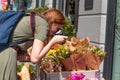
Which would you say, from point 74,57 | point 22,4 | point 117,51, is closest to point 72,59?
point 74,57

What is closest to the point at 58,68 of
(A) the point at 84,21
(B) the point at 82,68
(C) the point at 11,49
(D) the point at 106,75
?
(B) the point at 82,68

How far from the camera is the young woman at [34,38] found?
386 cm

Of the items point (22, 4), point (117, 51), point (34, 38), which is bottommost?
point (117, 51)

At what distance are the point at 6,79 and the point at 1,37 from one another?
0.40 metres

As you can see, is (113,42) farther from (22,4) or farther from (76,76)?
(22,4)

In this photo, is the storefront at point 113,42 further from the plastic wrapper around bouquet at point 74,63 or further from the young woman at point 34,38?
the young woman at point 34,38

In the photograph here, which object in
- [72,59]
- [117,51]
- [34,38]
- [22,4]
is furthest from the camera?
[22,4]

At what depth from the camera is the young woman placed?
12.7 ft

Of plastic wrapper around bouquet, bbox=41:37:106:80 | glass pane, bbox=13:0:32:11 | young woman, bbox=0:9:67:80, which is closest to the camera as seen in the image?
young woman, bbox=0:9:67:80

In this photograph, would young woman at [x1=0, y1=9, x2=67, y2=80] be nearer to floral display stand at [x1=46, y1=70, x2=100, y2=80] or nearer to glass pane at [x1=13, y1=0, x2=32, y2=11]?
floral display stand at [x1=46, y1=70, x2=100, y2=80]

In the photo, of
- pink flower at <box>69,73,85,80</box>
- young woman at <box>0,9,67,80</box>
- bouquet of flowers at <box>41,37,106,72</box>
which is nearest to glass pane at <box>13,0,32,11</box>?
bouquet of flowers at <box>41,37,106,72</box>

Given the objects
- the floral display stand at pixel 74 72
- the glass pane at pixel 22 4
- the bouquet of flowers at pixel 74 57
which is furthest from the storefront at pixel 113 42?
the glass pane at pixel 22 4

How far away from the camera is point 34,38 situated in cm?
389

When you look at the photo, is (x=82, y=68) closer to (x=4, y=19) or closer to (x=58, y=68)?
(x=58, y=68)
